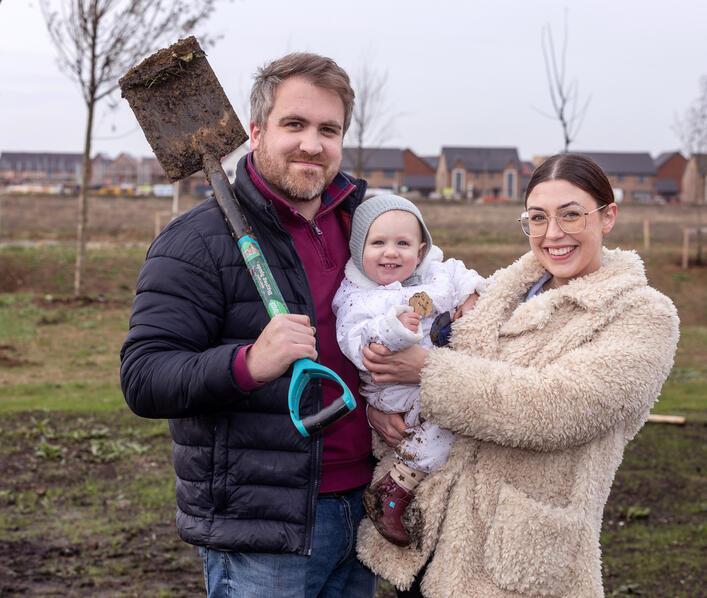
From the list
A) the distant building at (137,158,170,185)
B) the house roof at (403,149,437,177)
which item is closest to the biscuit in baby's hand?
the house roof at (403,149,437,177)

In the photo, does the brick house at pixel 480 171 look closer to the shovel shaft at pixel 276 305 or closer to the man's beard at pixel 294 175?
the man's beard at pixel 294 175

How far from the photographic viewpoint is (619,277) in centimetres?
247

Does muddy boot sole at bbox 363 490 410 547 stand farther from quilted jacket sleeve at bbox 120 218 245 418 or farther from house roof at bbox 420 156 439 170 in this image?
house roof at bbox 420 156 439 170

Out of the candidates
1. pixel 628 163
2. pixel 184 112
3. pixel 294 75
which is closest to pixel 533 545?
pixel 294 75

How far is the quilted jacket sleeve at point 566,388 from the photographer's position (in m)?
2.31

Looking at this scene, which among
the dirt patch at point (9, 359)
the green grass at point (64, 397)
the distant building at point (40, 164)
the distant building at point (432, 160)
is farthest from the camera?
the distant building at point (40, 164)

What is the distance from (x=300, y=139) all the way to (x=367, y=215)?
33 cm

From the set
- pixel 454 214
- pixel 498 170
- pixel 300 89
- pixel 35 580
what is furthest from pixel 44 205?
pixel 498 170

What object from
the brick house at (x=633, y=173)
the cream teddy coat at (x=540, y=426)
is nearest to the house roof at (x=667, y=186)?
the brick house at (x=633, y=173)

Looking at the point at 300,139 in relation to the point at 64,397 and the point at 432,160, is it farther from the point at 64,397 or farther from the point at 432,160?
the point at 432,160

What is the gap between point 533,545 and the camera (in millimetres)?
2402

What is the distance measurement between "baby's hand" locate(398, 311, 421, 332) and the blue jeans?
546 millimetres

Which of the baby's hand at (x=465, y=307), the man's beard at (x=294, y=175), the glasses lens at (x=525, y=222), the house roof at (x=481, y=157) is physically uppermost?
the house roof at (x=481, y=157)

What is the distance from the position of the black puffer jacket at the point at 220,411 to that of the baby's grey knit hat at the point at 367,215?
0.30m
